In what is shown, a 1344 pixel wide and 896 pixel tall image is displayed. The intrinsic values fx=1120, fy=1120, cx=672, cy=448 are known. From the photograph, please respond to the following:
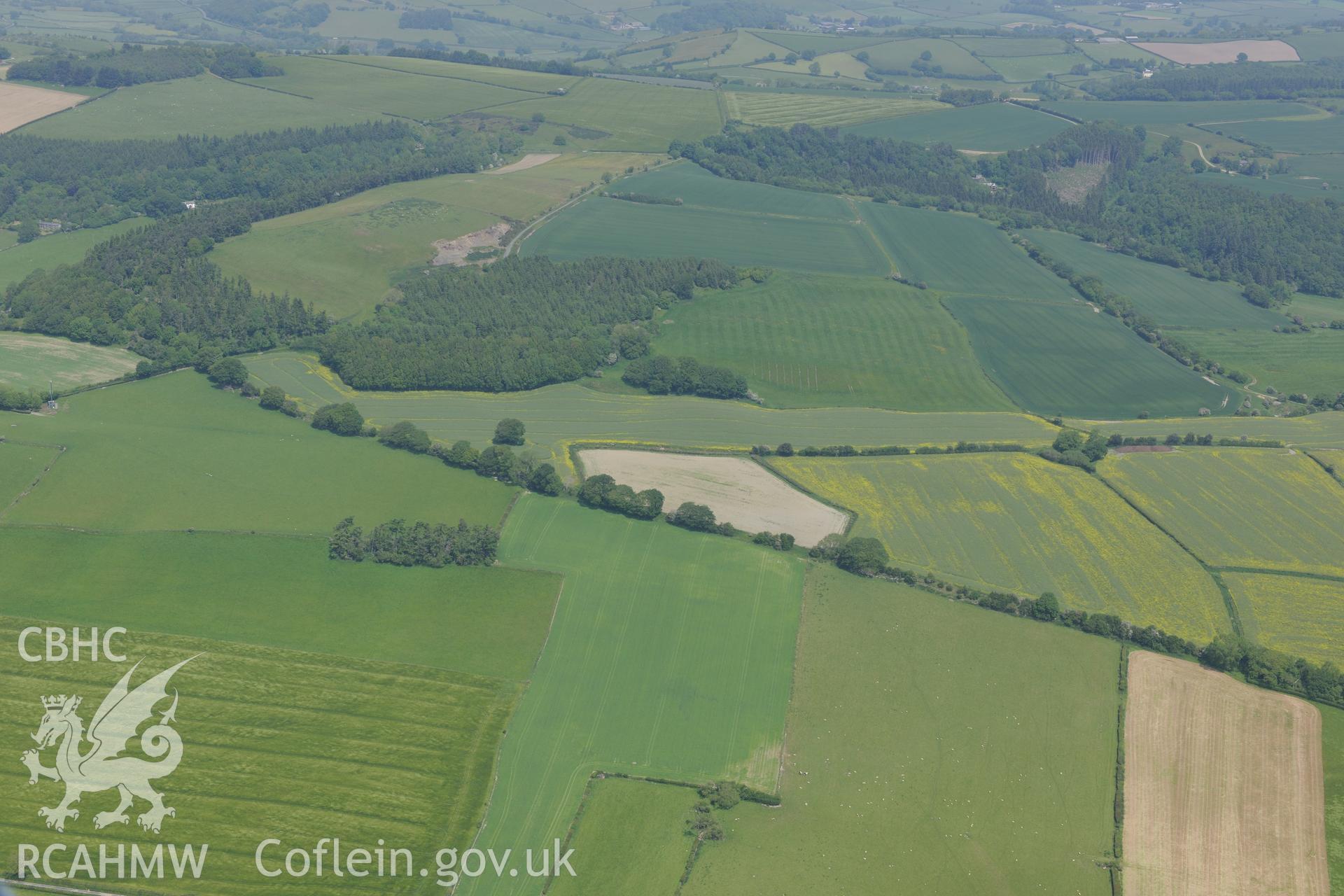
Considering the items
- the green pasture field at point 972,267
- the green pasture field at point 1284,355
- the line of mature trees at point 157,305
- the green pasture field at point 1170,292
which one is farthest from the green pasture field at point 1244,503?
the line of mature trees at point 157,305

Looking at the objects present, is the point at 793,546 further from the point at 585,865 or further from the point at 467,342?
the point at 467,342

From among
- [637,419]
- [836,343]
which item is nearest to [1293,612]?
[637,419]

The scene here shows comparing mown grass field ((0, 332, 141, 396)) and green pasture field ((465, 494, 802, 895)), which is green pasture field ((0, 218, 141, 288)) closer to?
mown grass field ((0, 332, 141, 396))

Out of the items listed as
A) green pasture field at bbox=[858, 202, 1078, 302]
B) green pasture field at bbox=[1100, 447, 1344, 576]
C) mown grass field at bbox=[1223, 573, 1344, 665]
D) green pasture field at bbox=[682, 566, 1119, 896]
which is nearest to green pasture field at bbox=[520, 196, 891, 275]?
green pasture field at bbox=[858, 202, 1078, 302]

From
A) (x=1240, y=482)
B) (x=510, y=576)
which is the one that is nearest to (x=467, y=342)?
(x=510, y=576)

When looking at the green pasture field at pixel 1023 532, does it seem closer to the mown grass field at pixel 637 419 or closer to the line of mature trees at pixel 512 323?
the mown grass field at pixel 637 419
